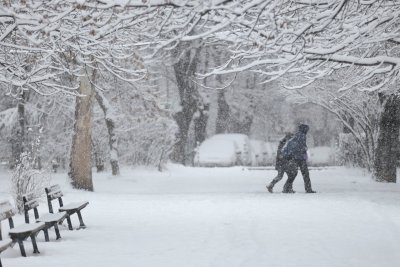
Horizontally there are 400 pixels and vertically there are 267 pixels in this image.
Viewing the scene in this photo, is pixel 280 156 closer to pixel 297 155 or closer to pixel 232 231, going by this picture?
pixel 297 155

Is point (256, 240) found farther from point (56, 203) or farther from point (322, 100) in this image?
point (322, 100)

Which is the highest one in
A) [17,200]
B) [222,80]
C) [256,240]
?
[222,80]

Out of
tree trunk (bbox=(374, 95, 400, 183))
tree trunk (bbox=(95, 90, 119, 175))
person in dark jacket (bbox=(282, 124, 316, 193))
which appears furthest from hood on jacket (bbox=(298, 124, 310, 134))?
tree trunk (bbox=(95, 90, 119, 175))

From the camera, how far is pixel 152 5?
5.95 m

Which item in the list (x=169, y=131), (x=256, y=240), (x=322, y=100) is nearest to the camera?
(x=256, y=240)

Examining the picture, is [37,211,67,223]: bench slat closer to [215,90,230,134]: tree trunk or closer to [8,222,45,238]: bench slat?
[8,222,45,238]: bench slat

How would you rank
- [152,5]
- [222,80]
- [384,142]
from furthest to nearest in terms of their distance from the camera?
[222,80] → [384,142] → [152,5]

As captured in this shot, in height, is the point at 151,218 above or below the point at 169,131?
below

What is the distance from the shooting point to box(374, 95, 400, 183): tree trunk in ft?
54.4

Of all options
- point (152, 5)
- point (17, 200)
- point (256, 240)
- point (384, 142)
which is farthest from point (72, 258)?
point (384, 142)

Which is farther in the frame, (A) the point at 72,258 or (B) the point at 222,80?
(B) the point at 222,80

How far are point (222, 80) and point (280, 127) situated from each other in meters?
12.9

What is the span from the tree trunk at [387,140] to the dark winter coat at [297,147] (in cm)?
393

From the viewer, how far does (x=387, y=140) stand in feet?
55.6
